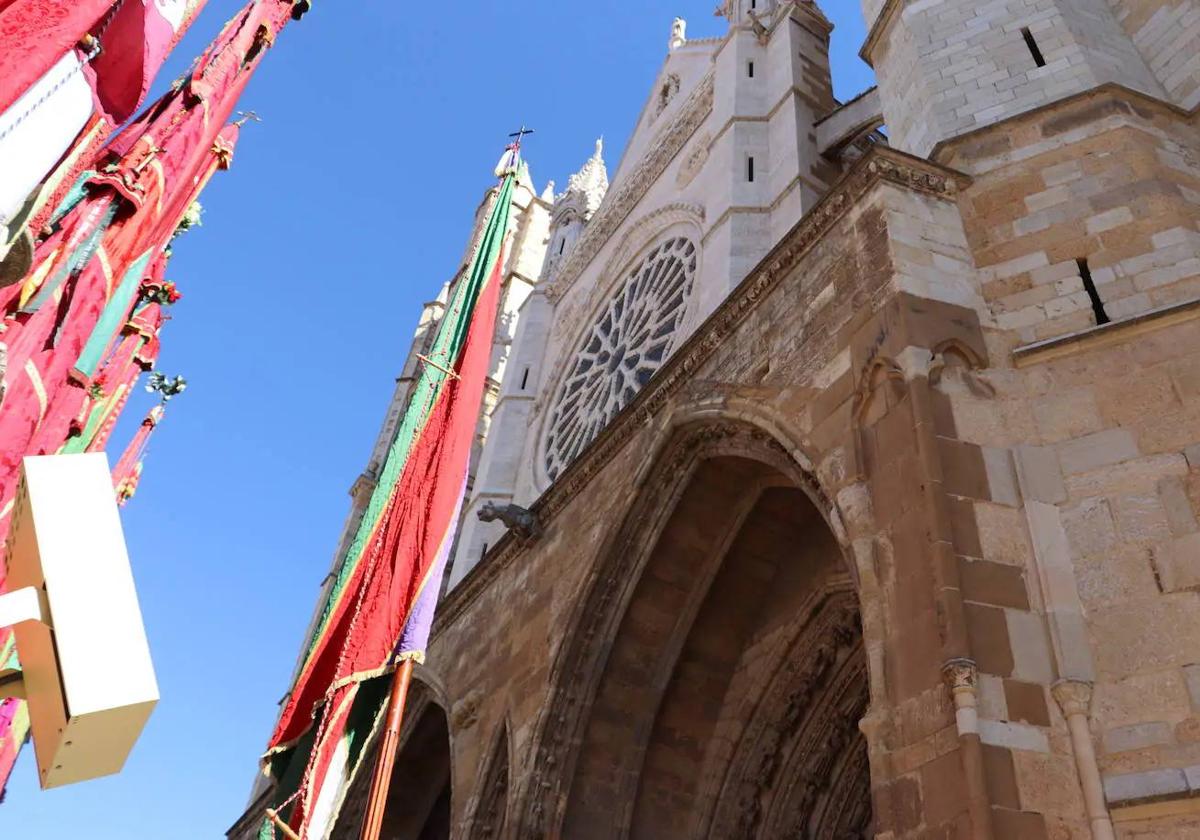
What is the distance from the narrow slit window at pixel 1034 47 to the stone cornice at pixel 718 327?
147 centimetres

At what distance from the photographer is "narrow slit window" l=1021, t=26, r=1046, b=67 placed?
652 centimetres

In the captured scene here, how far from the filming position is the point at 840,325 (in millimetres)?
5355

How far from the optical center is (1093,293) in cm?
491

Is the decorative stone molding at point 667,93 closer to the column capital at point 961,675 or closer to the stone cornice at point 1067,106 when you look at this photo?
the stone cornice at point 1067,106

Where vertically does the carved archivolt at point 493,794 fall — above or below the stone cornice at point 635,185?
below

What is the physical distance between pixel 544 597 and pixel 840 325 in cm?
Result: 352

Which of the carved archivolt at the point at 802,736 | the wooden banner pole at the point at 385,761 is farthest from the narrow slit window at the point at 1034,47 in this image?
the wooden banner pole at the point at 385,761

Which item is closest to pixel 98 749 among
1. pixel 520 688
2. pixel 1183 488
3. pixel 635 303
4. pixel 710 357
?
pixel 1183 488

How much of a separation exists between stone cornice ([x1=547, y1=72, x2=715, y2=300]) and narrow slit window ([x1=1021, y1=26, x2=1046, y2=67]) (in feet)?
22.4

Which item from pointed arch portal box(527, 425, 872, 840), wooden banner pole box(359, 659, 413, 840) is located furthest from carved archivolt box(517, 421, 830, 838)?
wooden banner pole box(359, 659, 413, 840)

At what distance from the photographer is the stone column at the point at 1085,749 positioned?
10.6 ft

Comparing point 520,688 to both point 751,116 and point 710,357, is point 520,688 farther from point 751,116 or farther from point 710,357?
point 751,116

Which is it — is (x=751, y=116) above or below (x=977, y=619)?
above

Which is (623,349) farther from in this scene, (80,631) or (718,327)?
(80,631)
